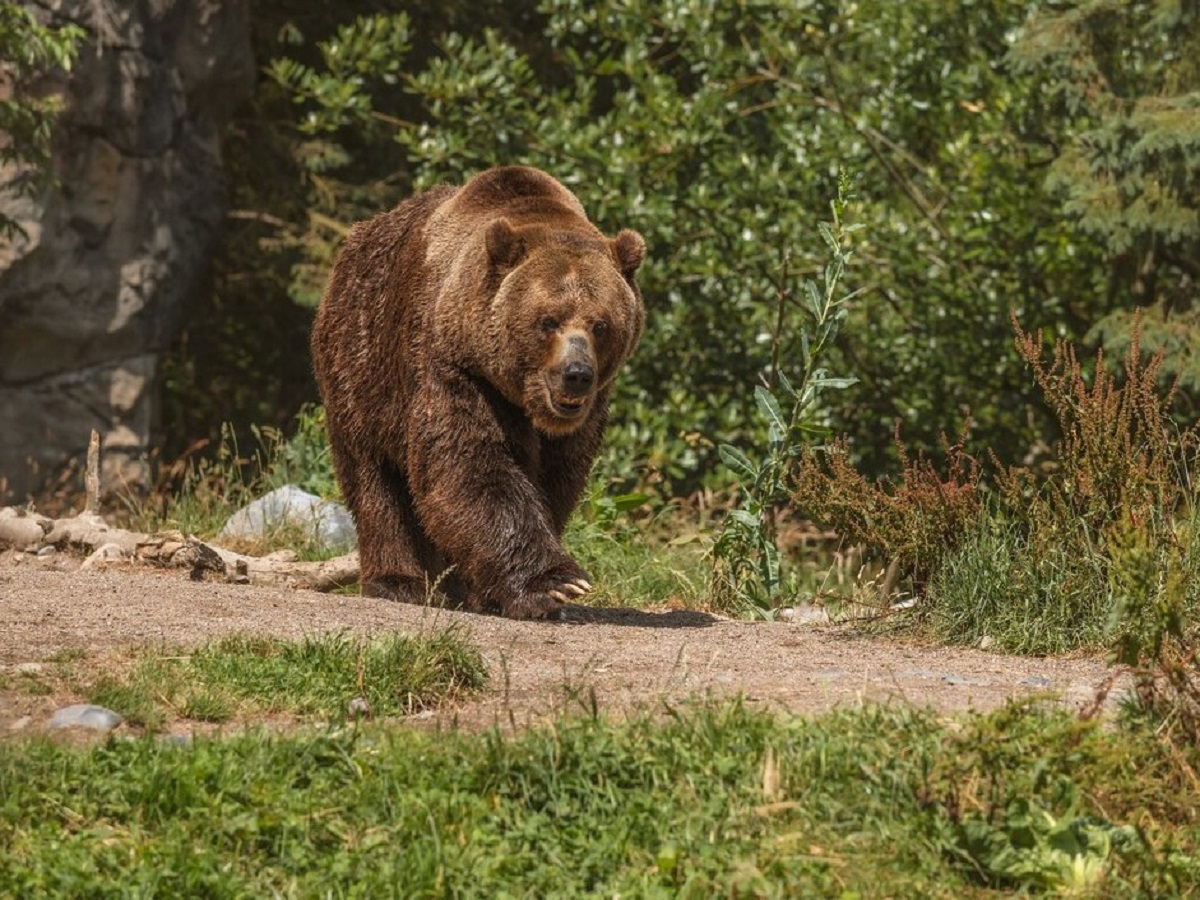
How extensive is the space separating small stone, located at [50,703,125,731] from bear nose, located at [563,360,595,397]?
2.77 m

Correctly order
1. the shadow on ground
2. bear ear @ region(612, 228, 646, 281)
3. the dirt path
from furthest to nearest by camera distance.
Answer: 1. bear ear @ region(612, 228, 646, 281)
2. the shadow on ground
3. the dirt path

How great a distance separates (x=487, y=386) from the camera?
26.8 feet

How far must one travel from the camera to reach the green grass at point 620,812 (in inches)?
184

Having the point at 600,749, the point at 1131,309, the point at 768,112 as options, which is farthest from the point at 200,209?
the point at 600,749

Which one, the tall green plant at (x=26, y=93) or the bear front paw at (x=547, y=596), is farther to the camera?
the tall green plant at (x=26, y=93)

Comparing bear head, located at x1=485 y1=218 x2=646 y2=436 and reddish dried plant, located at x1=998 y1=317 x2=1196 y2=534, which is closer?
reddish dried plant, located at x1=998 y1=317 x2=1196 y2=534

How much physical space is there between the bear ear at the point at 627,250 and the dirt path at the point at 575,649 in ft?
4.77

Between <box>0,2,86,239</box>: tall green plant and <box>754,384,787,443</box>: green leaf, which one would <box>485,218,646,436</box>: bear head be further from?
<box>0,2,86,239</box>: tall green plant

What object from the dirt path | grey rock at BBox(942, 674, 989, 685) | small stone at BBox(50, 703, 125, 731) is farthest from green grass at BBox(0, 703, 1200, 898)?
grey rock at BBox(942, 674, 989, 685)

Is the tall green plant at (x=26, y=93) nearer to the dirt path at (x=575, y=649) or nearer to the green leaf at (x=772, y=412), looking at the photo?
the dirt path at (x=575, y=649)

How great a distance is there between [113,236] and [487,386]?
7948 millimetres

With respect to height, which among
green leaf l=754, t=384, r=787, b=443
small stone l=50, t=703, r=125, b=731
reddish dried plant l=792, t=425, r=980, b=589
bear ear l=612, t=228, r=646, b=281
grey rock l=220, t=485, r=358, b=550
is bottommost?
grey rock l=220, t=485, r=358, b=550

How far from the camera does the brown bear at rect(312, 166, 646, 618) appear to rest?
7.94 m

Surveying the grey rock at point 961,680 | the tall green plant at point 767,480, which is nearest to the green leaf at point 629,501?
the tall green plant at point 767,480
